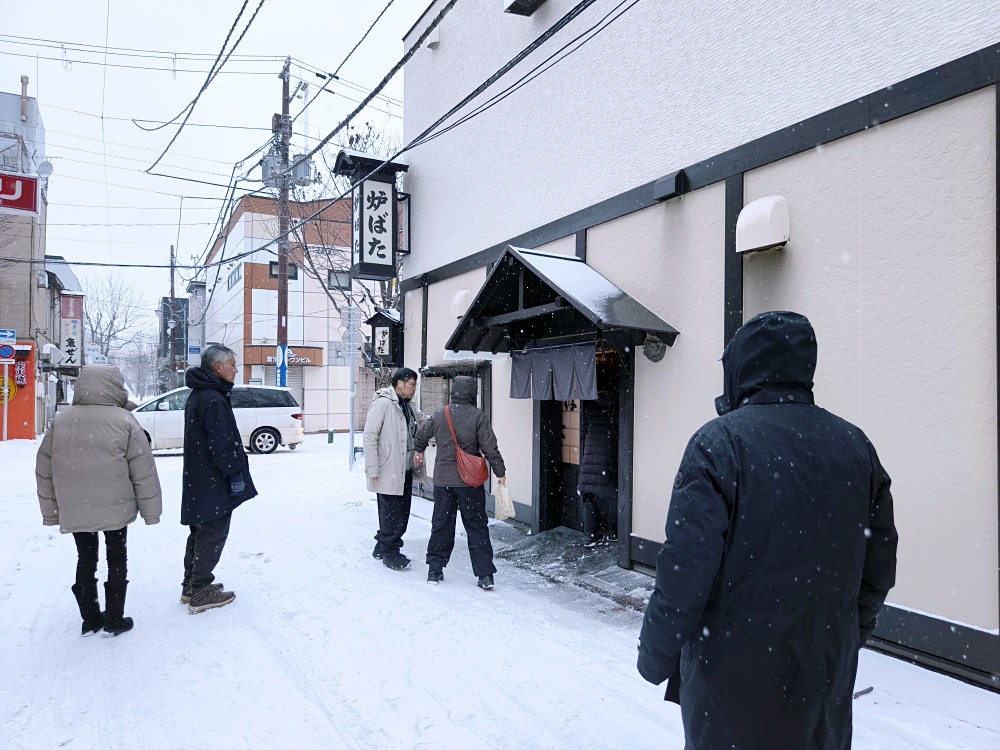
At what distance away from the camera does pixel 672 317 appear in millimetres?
5734

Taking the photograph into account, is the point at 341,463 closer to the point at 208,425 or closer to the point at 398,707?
the point at 208,425

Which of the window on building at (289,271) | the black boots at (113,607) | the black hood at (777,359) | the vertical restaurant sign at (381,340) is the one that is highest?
the window on building at (289,271)

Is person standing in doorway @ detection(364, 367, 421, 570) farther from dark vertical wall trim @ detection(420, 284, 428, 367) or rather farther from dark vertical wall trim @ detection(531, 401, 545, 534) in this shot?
dark vertical wall trim @ detection(420, 284, 428, 367)

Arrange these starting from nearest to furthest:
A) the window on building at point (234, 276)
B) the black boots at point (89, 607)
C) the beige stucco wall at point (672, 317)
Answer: the black boots at point (89, 607) → the beige stucco wall at point (672, 317) → the window on building at point (234, 276)

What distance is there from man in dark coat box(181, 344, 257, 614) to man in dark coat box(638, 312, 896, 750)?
3840 mm

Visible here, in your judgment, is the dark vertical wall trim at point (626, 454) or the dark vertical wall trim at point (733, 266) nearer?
the dark vertical wall trim at point (733, 266)

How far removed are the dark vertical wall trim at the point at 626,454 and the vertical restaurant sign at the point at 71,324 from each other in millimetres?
30906

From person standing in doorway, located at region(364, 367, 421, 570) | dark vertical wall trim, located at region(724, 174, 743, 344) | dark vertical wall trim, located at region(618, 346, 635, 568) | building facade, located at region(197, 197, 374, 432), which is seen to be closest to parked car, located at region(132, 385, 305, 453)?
Answer: building facade, located at region(197, 197, 374, 432)

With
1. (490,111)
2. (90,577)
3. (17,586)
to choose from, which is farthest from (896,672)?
(490,111)

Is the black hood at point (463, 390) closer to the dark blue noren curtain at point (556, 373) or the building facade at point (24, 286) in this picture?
the dark blue noren curtain at point (556, 373)

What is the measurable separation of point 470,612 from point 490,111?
6.75 m

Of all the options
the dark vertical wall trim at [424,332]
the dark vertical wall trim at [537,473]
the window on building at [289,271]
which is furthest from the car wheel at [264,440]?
the dark vertical wall trim at [537,473]

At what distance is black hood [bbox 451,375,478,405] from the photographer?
5.70 meters

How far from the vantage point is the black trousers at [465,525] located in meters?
5.57
